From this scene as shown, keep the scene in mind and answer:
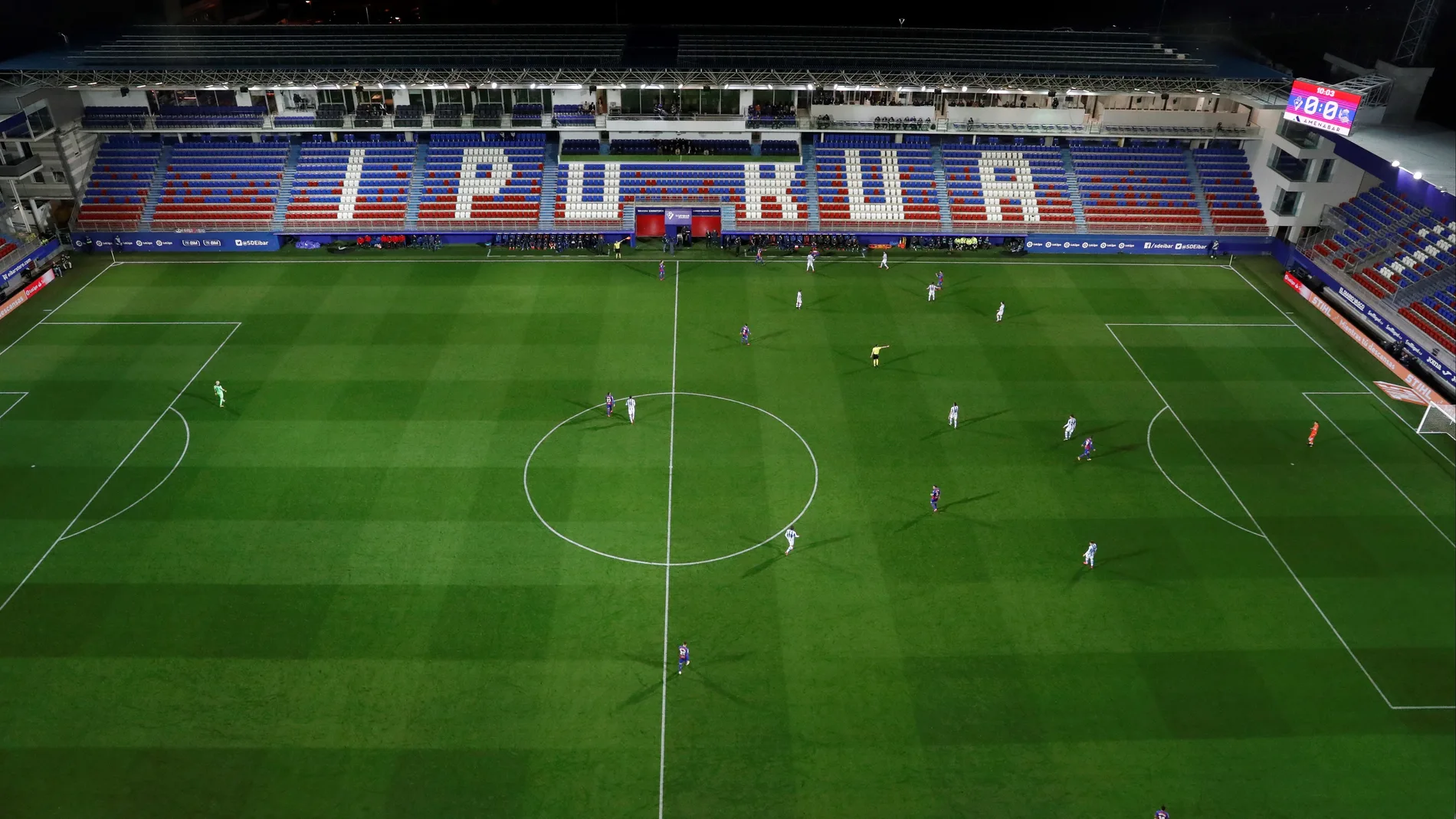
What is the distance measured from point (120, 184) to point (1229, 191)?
69237mm

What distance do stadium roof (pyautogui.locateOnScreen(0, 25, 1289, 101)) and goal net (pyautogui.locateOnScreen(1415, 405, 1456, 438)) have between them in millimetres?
25240

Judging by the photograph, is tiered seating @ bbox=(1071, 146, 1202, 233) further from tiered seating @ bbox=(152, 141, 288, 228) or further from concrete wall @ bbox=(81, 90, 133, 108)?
concrete wall @ bbox=(81, 90, 133, 108)

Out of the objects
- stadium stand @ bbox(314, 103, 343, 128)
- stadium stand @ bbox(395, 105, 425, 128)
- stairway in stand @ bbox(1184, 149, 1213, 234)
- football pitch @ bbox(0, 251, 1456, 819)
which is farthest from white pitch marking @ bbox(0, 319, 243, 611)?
stairway in stand @ bbox(1184, 149, 1213, 234)

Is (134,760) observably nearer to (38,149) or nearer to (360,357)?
(360,357)

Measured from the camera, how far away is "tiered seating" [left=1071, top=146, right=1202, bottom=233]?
192 feet

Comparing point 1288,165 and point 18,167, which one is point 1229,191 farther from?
point 18,167

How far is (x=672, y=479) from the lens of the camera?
36.8 metres

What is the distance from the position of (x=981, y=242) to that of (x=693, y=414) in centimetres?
2706

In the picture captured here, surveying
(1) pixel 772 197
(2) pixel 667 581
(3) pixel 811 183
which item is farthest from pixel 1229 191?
(2) pixel 667 581

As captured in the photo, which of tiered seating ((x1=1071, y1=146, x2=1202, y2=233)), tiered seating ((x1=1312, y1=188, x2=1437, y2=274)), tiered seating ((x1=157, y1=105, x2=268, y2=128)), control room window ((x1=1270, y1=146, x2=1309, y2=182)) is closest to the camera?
tiered seating ((x1=1312, y1=188, x2=1437, y2=274))

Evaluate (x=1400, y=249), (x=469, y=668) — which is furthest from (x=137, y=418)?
(x=1400, y=249)

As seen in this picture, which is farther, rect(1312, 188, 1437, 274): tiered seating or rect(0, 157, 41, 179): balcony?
rect(0, 157, 41, 179): balcony

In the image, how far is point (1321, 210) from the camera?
2201 inches

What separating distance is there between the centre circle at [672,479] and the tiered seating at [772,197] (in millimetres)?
20459
